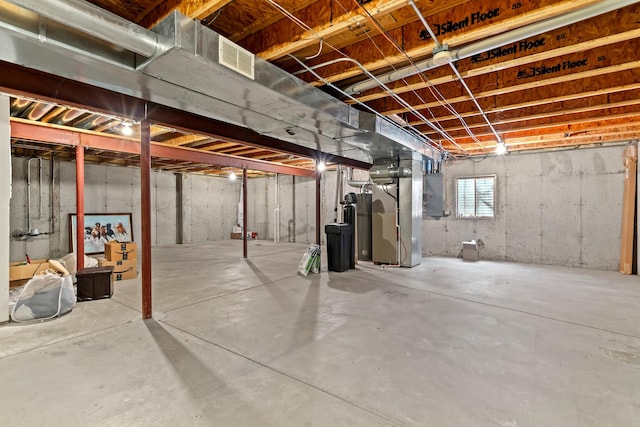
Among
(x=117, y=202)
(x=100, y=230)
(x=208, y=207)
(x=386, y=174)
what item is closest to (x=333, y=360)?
(x=386, y=174)

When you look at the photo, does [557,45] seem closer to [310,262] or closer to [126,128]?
[310,262]

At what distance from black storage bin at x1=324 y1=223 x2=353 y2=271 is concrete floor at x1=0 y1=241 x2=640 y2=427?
46.4 inches

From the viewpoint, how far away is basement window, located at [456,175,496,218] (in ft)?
21.3

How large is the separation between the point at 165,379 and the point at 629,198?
7.28 m

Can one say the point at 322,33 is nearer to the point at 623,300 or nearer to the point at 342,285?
the point at 342,285

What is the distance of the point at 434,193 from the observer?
20.7 feet

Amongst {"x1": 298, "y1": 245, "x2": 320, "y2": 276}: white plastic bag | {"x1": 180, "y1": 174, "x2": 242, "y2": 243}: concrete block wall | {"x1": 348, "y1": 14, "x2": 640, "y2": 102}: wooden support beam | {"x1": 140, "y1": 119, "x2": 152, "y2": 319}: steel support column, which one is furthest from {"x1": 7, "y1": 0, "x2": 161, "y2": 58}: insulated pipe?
{"x1": 180, "y1": 174, "x2": 242, "y2": 243}: concrete block wall

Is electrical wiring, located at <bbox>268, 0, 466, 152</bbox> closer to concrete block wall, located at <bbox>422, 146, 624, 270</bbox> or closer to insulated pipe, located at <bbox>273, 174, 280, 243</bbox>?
concrete block wall, located at <bbox>422, 146, 624, 270</bbox>

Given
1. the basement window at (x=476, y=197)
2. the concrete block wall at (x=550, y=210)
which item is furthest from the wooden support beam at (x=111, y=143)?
the concrete block wall at (x=550, y=210)

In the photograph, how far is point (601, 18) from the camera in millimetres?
2195

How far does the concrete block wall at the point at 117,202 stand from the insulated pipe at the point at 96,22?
703 centimetres

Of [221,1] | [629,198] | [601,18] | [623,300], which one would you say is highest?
[601,18]

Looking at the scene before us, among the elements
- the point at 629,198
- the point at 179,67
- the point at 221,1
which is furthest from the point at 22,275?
the point at 629,198

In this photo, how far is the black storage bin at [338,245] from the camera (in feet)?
16.6
